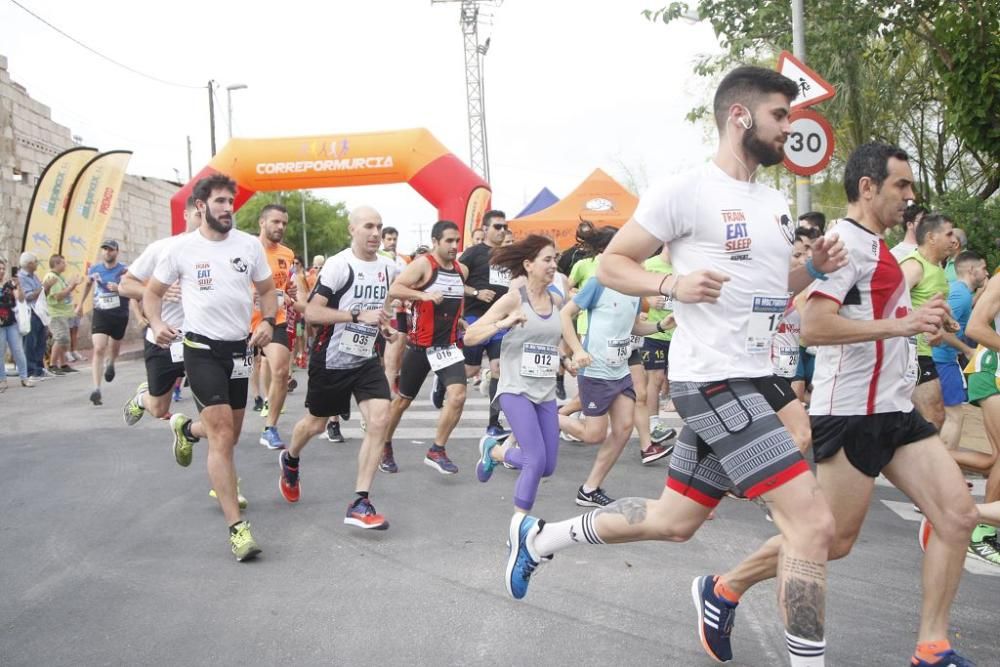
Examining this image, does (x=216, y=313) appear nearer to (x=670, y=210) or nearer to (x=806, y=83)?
(x=670, y=210)

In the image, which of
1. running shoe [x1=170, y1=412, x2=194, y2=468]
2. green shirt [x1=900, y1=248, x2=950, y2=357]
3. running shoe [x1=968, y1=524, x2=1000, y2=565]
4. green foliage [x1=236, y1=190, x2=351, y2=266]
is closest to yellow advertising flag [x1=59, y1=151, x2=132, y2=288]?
running shoe [x1=170, y1=412, x2=194, y2=468]

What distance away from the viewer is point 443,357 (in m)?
7.42

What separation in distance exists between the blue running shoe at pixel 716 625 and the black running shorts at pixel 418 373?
4036mm

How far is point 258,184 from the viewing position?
736 inches

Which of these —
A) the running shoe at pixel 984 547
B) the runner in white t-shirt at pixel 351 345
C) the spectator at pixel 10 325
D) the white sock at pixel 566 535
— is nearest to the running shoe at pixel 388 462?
the runner in white t-shirt at pixel 351 345

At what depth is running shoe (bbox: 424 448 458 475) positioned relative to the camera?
729 cm

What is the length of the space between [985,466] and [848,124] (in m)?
17.3

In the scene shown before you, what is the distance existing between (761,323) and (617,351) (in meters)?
3.22

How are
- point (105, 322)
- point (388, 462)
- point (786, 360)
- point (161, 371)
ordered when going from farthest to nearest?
1. point (105, 322)
2. point (388, 462)
3. point (786, 360)
4. point (161, 371)

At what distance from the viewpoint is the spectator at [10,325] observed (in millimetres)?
13172

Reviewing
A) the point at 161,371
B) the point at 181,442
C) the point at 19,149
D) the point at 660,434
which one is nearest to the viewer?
the point at 181,442

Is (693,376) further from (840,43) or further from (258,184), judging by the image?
(258,184)

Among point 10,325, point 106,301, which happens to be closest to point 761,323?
point 106,301

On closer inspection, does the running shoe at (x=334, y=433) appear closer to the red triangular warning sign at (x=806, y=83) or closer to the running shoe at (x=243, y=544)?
the running shoe at (x=243, y=544)
